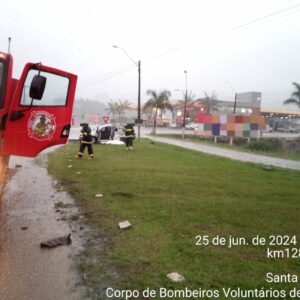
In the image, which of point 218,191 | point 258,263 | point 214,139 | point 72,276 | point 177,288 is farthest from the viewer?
point 214,139

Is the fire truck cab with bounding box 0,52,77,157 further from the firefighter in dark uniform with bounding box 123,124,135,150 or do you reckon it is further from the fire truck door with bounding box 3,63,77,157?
the firefighter in dark uniform with bounding box 123,124,135,150

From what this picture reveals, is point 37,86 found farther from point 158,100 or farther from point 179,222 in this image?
point 158,100

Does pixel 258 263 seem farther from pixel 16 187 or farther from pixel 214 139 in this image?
pixel 214 139

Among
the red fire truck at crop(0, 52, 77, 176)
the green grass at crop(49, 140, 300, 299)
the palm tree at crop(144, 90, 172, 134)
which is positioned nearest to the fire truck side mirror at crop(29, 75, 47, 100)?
the red fire truck at crop(0, 52, 77, 176)

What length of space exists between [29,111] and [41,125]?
326mm

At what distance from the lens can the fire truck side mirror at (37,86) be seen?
5.55m

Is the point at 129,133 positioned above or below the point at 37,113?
below

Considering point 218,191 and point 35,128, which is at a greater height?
point 35,128

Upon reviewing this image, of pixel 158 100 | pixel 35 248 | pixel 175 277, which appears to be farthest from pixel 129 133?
pixel 158 100

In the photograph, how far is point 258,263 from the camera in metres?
4.59

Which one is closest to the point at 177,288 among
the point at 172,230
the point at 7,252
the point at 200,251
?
the point at 200,251

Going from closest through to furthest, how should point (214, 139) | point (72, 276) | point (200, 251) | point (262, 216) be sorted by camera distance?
1. point (72, 276)
2. point (200, 251)
3. point (262, 216)
4. point (214, 139)

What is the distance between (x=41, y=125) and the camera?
6070 mm

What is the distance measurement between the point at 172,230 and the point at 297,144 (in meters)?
30.3
